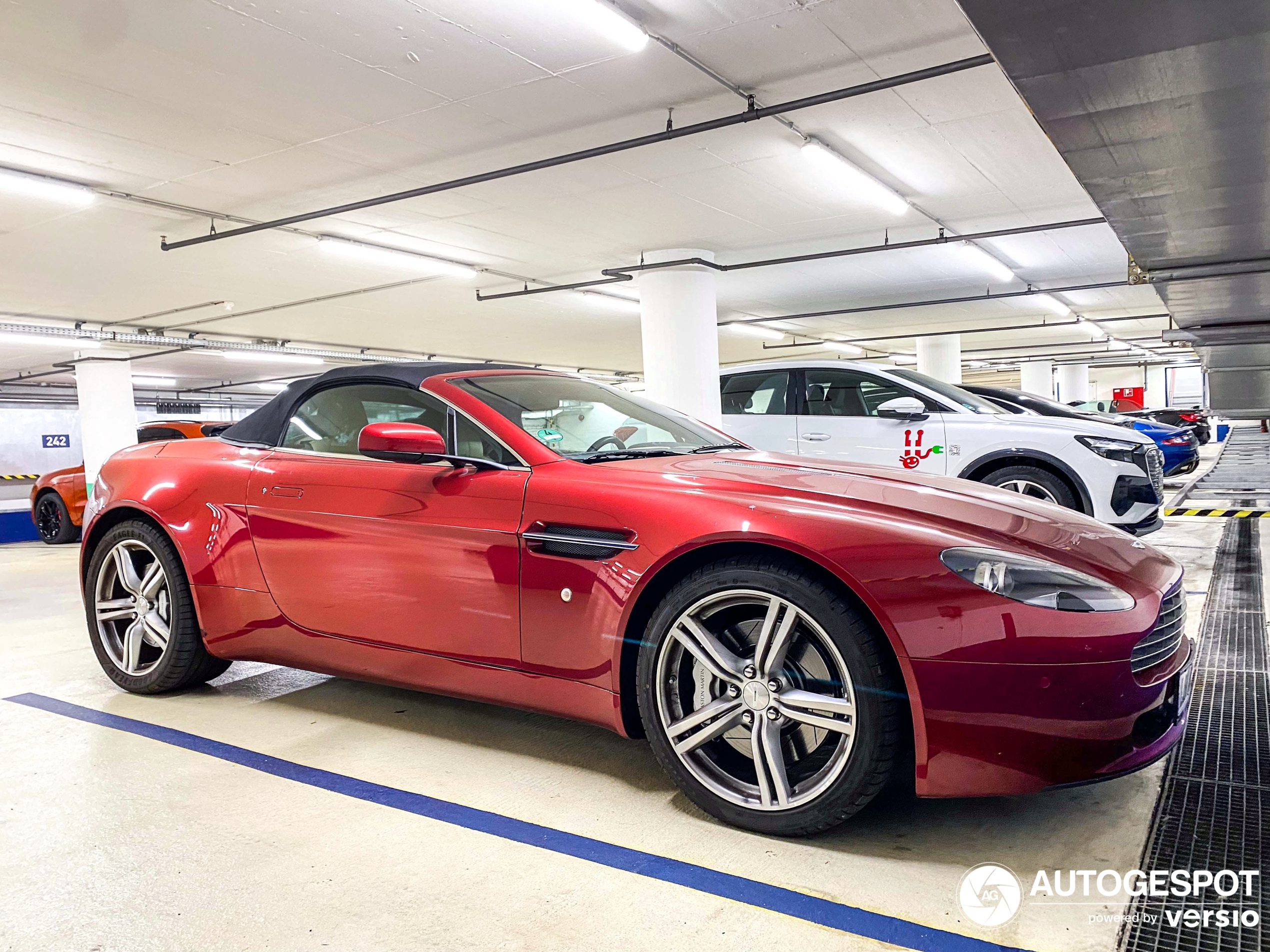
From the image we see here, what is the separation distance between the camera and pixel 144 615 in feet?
11.5

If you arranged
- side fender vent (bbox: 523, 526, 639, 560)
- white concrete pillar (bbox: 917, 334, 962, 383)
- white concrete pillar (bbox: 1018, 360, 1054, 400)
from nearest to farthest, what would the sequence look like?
side fender vent (bbox: 523, 526, 639, 560) < white concrete pillar (bbox: 917, 334, 962, 383) < white concrete pillar (bbox: 1018, 360, 1054, 400)

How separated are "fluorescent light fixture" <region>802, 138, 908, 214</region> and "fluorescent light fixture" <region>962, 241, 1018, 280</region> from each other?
10.2 ft

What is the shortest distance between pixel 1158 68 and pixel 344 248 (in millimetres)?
10170

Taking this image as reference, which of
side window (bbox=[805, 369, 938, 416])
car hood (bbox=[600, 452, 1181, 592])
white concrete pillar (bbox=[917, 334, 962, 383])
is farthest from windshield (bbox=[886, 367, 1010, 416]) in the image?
white concrete pillar (bbox=[917, 334, 962, 383])

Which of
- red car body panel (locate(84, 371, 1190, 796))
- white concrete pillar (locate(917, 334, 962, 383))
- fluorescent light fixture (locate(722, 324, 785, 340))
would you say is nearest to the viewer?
red car body panel (locate(84, 371, 1190, 796))

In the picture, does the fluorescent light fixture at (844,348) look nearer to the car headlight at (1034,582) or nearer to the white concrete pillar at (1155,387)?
the car headlight at (1034,582)

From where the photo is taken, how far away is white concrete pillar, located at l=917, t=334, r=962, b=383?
76.9 feet

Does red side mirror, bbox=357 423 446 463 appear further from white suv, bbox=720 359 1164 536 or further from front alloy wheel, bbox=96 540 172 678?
white suv, bbox=720 359 1164 536

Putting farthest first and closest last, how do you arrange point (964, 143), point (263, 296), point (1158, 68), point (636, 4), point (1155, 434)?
point (263, 296)
point (1155, 434)
point (964, 143)
point (636, 4)
point (1158, 68)

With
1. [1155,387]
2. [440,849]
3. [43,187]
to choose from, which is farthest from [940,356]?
[1155,387]

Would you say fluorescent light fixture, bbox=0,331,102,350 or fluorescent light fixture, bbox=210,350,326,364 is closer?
fluorescent light fixture, bbox=0,331,102,350

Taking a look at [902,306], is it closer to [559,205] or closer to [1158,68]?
[559,205]

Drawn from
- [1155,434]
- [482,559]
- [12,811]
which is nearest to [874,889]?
[482,559]

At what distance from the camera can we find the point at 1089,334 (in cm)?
2575
